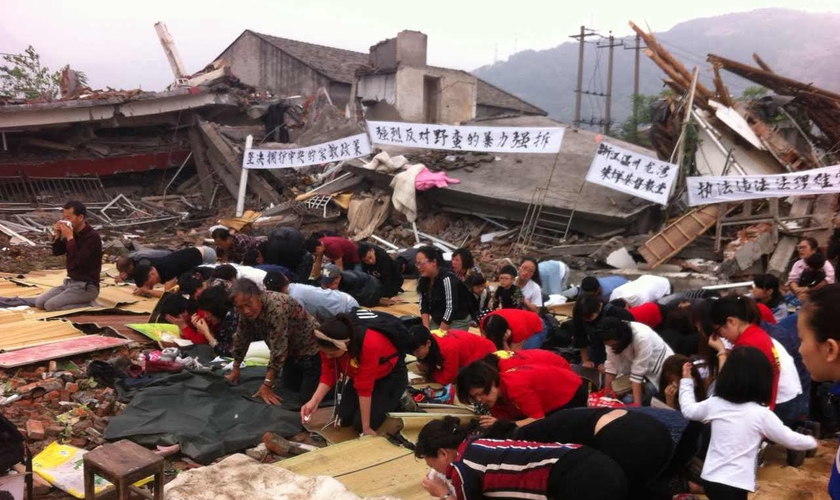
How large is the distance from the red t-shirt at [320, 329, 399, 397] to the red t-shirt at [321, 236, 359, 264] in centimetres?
383

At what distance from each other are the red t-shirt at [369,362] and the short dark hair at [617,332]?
1555 millimetres

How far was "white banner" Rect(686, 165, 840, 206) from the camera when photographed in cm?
859

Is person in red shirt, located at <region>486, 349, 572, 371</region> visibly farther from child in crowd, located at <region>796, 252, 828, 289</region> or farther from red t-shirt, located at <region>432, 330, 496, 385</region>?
child in crowd, located at <region>796, 252, 828, 289</region>

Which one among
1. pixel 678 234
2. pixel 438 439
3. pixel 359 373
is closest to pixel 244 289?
pixel 359 373

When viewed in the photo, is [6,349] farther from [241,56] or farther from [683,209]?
[241,56]

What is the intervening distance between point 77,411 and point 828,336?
4709 mm

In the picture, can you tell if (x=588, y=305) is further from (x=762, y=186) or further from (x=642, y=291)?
(x=762, y=186)

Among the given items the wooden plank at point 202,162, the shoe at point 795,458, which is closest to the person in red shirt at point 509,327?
the shoe at point 795,458

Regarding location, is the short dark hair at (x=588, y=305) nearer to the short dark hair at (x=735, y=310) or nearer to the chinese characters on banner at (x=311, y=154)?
the short dark hair at (x=735, y=310)

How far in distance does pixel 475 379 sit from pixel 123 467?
1777 millimetres

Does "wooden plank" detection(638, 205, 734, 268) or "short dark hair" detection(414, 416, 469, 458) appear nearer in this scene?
"short dark hair" detection(414, 416, 469, 458)

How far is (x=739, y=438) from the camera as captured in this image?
306cm

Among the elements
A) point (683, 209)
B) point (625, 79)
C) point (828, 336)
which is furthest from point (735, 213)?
point (625, 79)

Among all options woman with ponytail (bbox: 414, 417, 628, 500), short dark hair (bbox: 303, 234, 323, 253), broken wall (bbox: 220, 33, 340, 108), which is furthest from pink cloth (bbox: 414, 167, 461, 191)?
broken wall (bbox: 220, 33, 340, 108)
